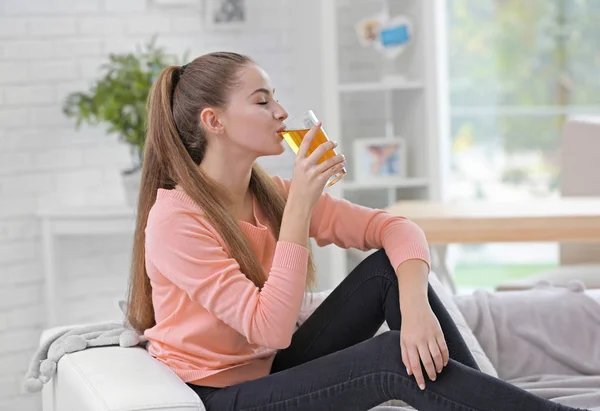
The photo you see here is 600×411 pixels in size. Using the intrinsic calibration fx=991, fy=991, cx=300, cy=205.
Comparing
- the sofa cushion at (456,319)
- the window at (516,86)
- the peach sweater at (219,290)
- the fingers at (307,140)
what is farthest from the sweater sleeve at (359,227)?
the window at (516,86)

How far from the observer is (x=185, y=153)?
1.97 meters

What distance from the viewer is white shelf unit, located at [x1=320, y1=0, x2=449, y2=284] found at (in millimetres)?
3998

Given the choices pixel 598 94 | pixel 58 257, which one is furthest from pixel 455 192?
pixel 58 257

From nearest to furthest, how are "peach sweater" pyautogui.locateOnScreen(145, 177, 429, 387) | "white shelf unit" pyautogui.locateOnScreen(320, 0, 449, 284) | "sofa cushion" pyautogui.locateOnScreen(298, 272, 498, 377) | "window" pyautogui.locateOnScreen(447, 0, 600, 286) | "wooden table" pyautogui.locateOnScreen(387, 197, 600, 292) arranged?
A: "peach sweater" pyautogui.locateOnScreen(145, 177, 429, 387)
"sofa cushion" pyautogui.locateOnScreen(298, 272, 498, 377)
"wooden table" pyautogui.locateOnScreen(387, 197, 600, 292)
"white shelf unit" pyautogui.locateOnScreen(320, 0, 449, 284)
"window" pyautogui.locateOnScreen(447, 0, 600, 286)

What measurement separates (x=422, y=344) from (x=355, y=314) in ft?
1.03

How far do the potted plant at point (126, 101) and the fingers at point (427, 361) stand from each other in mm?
1934

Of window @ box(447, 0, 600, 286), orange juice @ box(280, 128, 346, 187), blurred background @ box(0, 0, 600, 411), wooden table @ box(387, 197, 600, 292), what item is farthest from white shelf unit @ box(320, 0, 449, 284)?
orange juice @ box(280, 128, 346, 187)

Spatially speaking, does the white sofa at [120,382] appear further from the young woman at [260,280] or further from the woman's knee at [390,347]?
the woman's knee at [390,347]

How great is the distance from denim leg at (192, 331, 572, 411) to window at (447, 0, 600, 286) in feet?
13.0

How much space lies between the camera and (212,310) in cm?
180

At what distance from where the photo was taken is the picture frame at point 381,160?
13.4ft

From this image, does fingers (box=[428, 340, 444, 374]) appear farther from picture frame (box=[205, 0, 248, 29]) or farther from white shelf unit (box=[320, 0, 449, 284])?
picture frame (box=[205, 0, 248, 29])

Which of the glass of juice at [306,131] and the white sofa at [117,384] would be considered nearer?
the white sofa at [117,384]

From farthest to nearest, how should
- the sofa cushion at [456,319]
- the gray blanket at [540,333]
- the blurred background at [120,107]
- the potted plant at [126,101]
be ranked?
Result: the blurred background at [120,107], the potted plant at [126,101], the gray blanket at [540,333], the sofa cushion at [456,319]
